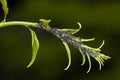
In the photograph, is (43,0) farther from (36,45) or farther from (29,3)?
(36,45)

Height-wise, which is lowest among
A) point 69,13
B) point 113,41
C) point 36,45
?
point 113,41

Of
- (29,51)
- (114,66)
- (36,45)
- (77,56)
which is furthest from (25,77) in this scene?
(36,45)

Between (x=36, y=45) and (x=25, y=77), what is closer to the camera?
(x=36, y=45)

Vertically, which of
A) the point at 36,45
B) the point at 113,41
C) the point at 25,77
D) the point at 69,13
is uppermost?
the point at 36,45

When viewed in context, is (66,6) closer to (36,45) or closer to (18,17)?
(18,17)

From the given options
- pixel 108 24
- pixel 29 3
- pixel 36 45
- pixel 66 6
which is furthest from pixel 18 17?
pixel 36 45

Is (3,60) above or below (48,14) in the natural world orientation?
below
